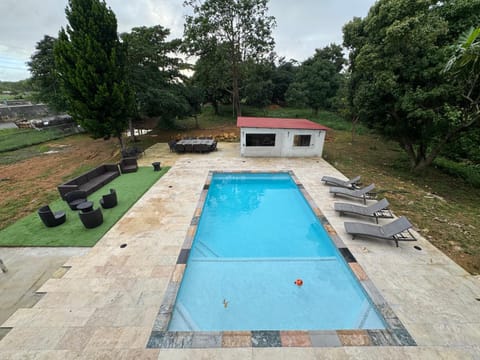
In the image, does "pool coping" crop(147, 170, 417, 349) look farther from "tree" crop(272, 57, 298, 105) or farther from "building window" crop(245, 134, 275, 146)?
"tree" crop(272, 57, 298, 105)

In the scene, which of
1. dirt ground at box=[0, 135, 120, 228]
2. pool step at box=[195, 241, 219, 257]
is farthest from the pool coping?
dirt ground at box=[0, 135, 120, 228]

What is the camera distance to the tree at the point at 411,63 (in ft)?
24.9

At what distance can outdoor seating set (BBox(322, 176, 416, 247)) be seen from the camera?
5215mm

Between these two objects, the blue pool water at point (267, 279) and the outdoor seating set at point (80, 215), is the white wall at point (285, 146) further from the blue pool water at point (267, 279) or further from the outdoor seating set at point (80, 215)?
the outdoor seating set at point (80, 215)

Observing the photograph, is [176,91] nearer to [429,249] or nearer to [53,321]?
[53,321]

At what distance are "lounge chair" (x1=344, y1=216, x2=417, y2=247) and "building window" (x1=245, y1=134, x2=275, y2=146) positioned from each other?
8227 millimetres

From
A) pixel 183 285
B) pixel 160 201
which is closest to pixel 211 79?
pixel 160 201

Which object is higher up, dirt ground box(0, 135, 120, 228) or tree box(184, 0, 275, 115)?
tree box(184, 0, 275, 115)

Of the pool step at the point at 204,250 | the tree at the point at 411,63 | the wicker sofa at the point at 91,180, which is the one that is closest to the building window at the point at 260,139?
the tree at the point at 411,63

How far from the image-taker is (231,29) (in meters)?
19.5

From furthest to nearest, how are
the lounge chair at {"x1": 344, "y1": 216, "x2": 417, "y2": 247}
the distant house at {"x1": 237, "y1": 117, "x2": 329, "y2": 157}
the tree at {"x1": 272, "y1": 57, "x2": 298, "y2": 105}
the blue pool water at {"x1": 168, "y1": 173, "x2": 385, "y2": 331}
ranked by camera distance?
the tree at {"x1": 272, "y1": 57, "x2": 298, "y2": 105}
the distant house at {"x1": 237, "y1": 117, "x2": 329, "y2": 157}
the lounge chair at {"x1": 344, "y1": 216, "x2": 417, "y2": 247}
the blue pool water at {"x1": 168, "y1": 173, "x2": 385, "y2": 331}

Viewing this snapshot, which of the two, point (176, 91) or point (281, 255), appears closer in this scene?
point (281, 255)

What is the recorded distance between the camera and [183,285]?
4383 millimetres

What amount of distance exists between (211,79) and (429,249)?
23732 millimetres
